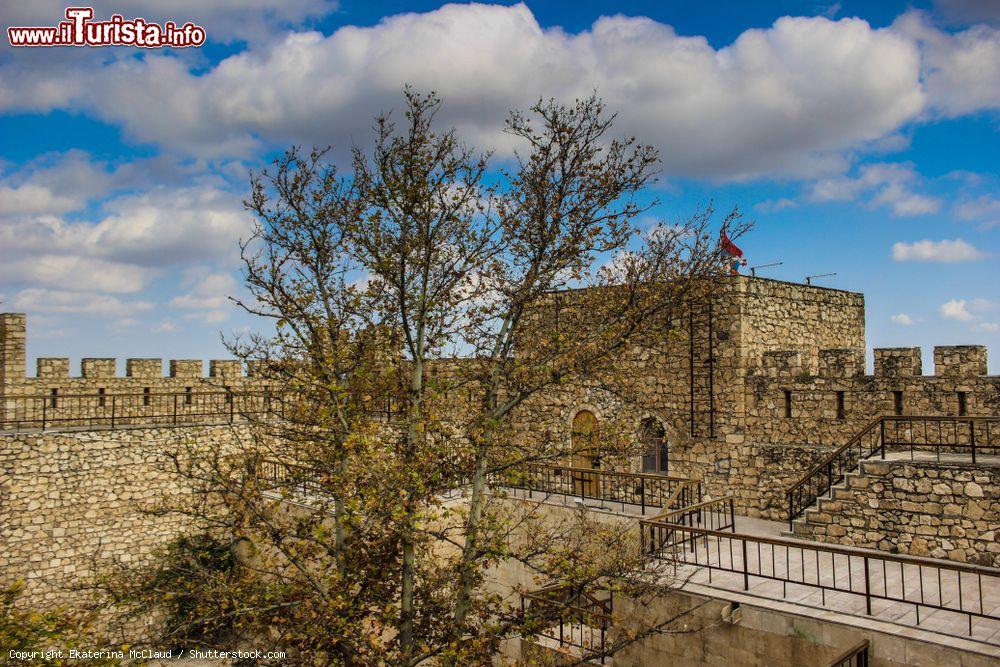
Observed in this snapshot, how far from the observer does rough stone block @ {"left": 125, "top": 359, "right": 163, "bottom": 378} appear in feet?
72.7

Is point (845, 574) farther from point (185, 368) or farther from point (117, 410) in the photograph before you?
point (117, 410)

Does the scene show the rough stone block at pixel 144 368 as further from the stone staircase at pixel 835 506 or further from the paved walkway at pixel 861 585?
the stone staircase at pixel 835 506

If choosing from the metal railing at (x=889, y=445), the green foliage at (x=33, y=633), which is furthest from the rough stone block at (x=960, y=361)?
the green foliage at (x=33, y=633)

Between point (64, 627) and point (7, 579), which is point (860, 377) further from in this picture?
point (7, 579)

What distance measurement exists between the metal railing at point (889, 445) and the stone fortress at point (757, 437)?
0.13ft

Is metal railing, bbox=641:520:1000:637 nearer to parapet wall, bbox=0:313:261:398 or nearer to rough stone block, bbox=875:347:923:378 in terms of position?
rough stone block, bbox=875:347:923:378

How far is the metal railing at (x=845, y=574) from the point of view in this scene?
8867 millimetres

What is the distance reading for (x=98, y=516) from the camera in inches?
675

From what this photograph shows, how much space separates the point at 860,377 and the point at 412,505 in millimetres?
11118

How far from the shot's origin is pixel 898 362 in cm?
1418

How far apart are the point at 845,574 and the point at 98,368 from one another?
829 inches

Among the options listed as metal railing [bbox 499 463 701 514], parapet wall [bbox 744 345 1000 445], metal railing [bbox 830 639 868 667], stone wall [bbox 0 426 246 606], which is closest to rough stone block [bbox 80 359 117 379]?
stone wall [bbox 0 426 246 606]

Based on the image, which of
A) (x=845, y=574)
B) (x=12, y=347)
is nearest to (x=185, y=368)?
(x=12, y=347)

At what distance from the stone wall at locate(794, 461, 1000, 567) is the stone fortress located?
22mm
